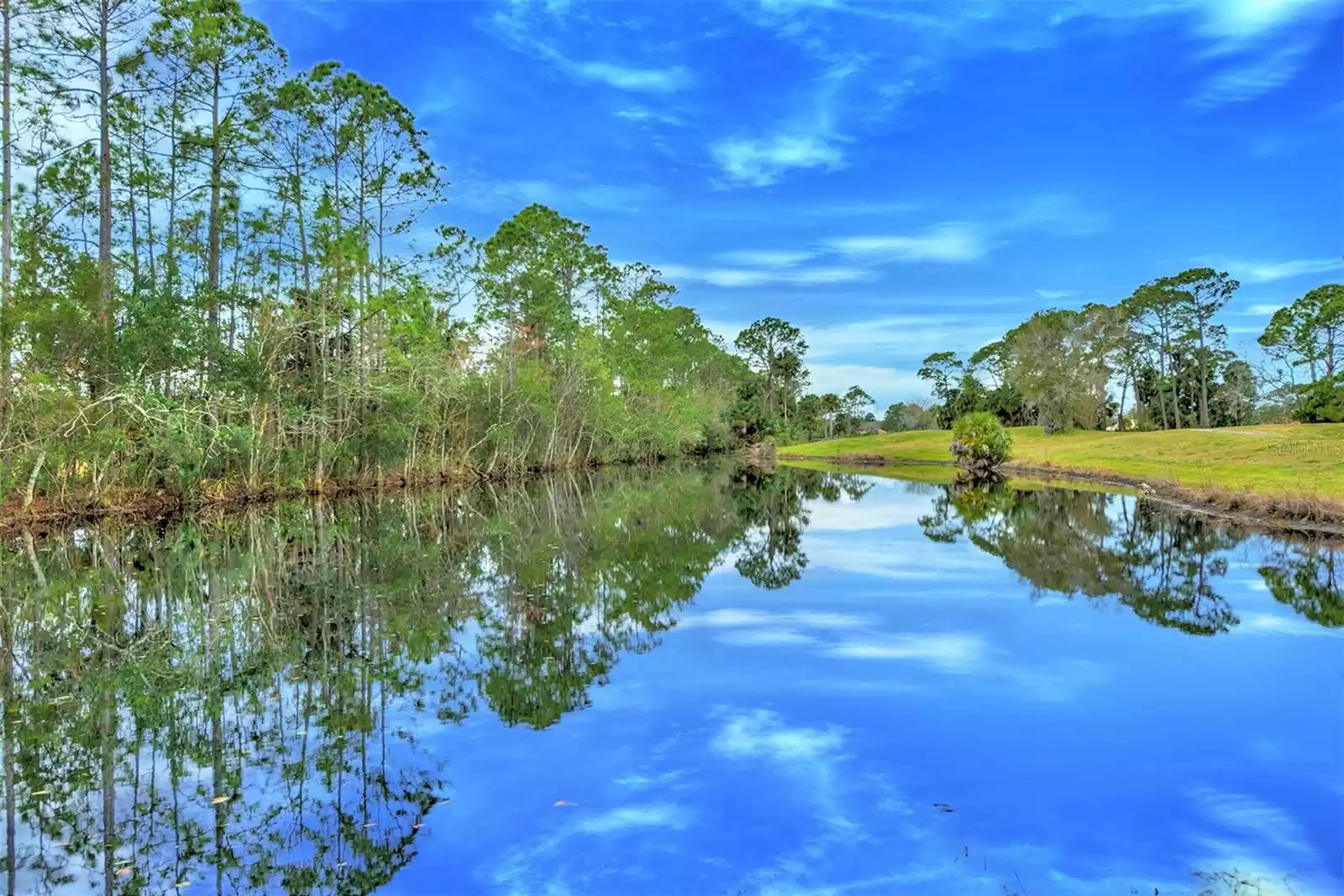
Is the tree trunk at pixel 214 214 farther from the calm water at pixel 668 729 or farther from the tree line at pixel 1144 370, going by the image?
the tree line at pixel 1144 370

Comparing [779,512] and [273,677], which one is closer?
[273,677]

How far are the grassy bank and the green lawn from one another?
0.15ft

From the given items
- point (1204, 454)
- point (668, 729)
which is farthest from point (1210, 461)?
point (668, 729)

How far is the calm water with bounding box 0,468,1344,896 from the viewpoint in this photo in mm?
4711

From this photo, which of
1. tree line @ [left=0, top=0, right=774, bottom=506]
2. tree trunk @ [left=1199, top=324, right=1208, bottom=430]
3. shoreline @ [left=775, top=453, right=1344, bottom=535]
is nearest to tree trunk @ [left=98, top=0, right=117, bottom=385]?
tree line @ [left=0, top=0, right=774, bottom=506]

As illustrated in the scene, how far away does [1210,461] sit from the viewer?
37.2 meters

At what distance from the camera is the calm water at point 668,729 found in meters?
4.71

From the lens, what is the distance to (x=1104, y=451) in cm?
4869

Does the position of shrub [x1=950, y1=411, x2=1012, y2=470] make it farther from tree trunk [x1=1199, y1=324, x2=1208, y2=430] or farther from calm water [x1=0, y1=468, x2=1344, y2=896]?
calm water [x1=0, y1=468, x2=1344, y2=896]

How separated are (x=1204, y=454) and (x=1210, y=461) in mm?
4238

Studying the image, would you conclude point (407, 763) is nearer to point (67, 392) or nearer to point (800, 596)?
point (800, 596)

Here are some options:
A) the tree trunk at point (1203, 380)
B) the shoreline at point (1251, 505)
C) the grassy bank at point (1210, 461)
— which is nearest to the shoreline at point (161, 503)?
the shoreline at point (1251, 505)

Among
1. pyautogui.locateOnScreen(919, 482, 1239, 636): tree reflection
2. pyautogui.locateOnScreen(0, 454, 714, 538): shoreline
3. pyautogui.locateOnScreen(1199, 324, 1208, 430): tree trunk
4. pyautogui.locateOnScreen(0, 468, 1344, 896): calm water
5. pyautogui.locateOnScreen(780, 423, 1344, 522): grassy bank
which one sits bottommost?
pyautogui.locateOnScreen(0, 468, 1344, 896): calm water

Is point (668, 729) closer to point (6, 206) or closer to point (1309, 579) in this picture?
point (1309, 579)
